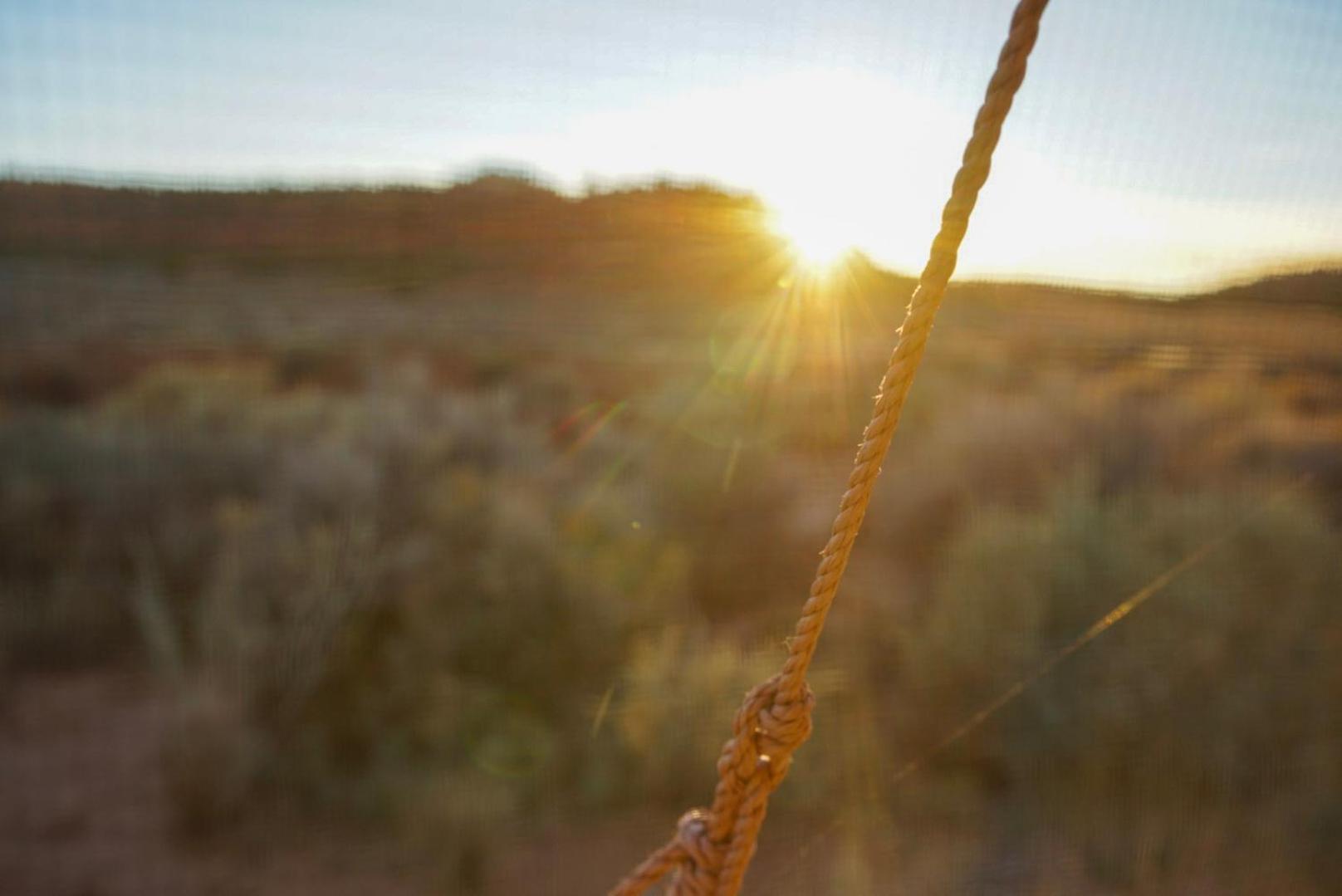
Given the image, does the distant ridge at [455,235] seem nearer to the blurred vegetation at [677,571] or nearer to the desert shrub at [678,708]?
the blurred vegetation at [677,571]

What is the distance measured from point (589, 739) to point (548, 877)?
20.9 inches

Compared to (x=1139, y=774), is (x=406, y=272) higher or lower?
higher

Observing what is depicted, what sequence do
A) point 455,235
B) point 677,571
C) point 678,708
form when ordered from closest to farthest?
1. point 678,708
2. point 677,571
3. point 455,235

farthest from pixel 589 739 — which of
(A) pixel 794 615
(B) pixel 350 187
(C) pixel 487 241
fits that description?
(C) pixel 487 241

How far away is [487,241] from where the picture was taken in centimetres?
973

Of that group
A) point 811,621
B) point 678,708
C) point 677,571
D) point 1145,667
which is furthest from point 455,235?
point 811,621

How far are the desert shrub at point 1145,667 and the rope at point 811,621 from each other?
2734mm

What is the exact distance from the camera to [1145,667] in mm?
3689

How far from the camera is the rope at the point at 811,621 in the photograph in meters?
0.78

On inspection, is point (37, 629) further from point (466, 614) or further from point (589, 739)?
point (589, 739)

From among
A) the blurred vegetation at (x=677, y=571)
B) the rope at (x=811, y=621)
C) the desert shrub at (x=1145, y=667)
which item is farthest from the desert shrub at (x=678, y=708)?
the rope at (x=811, y=621)

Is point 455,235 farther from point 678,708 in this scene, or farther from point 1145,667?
point 1145,667

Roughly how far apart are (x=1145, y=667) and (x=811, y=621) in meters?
3.37

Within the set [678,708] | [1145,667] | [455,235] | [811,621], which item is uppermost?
[455,235]
